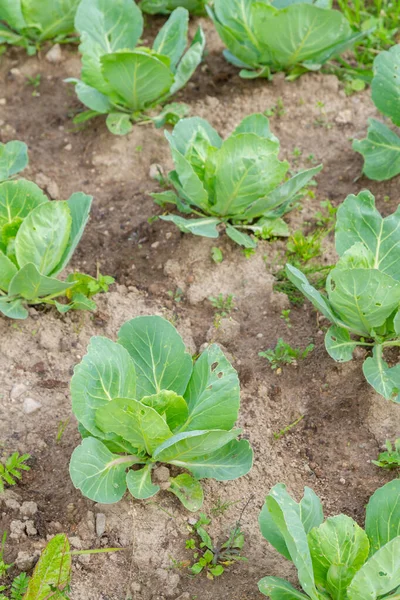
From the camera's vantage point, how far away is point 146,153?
14.9 feet

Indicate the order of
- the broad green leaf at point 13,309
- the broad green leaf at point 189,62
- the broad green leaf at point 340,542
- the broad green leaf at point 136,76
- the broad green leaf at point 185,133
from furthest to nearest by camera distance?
the broad green leaf at point 189,62 < the broad green leaf at point 136,76 < the broad green leaf at point 185,133 < the broad green leaf at point 13,309 < the broad green leaf at point 340,542

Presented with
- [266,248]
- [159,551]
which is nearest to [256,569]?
[159,551]

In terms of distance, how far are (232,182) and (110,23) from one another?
144 cm

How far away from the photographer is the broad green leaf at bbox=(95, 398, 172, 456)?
2.77 m

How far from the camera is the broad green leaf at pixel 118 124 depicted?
4422 millimetres

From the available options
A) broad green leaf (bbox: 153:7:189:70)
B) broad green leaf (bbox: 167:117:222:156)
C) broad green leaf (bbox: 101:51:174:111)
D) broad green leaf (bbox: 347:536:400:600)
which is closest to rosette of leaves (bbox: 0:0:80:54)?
broad green leaf (bbox: 153:7:189:70)

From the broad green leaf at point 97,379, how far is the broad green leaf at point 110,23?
215cm

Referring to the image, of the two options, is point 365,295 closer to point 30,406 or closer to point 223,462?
point 223,462

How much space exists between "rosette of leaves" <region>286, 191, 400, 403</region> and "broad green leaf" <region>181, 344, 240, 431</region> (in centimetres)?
55

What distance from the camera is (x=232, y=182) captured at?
3758mm

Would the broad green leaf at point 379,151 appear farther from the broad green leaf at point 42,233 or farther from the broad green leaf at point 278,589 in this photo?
the broad green leaf at point 278,589

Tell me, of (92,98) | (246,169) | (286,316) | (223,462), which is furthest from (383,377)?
(92,98)

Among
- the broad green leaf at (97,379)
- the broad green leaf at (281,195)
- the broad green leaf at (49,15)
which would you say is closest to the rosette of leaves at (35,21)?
the broad green leaf at (49,15)

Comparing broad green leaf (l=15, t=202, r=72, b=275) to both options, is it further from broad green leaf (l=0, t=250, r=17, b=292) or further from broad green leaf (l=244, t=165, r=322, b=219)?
broad green leaf (l=244, t=165, r=322, b=219)
